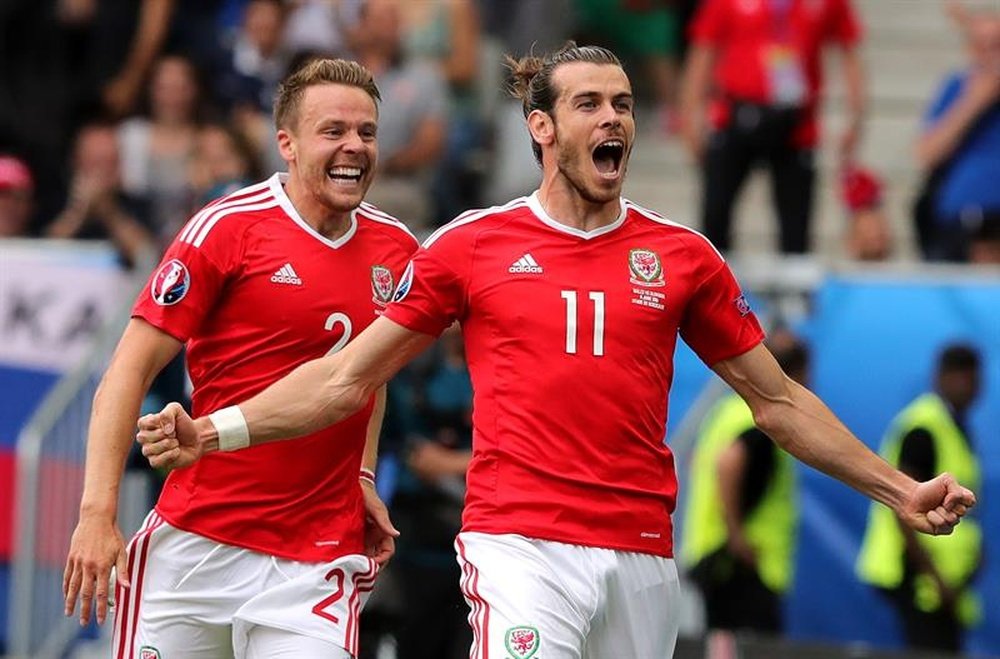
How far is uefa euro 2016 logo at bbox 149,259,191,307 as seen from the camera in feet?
23.6

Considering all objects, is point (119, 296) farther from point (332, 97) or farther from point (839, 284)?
point (332, 97)

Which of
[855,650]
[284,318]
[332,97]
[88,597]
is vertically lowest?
[855,650]

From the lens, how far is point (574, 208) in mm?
7094

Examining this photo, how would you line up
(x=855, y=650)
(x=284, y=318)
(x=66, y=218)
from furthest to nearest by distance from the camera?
1. (x=66, y=218)
2. (x=855, y=650)
3. (x=284, y=318)

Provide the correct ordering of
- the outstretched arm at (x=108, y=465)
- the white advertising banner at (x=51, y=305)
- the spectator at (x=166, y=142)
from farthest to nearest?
1. the spectator at (x=166, y=142)
2. the white advertising banner at (x=51, y=305)
3. the outstretched arm at (x=108, y=465)

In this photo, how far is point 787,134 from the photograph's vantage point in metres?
13.0

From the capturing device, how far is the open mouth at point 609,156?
22.9 ft

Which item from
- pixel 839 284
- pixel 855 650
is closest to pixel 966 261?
pixel 839 284

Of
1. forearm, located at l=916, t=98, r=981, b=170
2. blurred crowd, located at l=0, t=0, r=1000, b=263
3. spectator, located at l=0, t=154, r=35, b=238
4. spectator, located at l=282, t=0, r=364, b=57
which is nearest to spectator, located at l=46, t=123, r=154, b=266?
blurred crowd, located at l=0, t=0, r=1000, b=263

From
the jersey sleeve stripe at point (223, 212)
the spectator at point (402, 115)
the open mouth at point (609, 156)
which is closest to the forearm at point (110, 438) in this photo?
the jersey sleeve stripe at point (223, 212)

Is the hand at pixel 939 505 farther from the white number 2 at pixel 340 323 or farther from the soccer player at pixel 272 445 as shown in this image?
the white number 2 at pixel 340 323

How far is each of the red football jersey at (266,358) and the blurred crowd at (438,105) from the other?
4112 mm

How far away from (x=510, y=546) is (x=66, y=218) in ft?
25.7

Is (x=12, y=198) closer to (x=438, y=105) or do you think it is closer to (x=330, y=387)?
(x=438, y=105)
